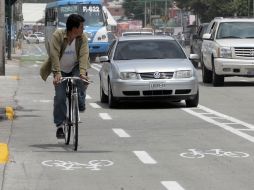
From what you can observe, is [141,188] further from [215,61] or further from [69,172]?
[215,61]

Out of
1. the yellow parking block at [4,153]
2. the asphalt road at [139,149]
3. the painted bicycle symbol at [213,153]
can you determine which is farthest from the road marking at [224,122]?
the yellow parking block at [4,153]

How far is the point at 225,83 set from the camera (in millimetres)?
26281

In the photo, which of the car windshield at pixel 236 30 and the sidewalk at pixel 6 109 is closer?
the sidewalk at pixel 6 109

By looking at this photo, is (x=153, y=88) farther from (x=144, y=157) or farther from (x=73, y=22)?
(x=144, y=157)

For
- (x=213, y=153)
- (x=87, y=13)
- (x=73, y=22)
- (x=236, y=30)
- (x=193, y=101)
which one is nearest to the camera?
(x=213, y=153)

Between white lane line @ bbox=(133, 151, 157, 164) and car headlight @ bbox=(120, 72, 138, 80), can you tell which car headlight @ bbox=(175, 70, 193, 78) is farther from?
white lane line @ bbox=(133, 151, 157, 164)

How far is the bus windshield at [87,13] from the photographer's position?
1690 inches

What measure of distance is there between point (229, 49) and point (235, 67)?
1.79ft

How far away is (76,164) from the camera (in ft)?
33.6

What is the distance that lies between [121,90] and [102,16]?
2665 centimetres

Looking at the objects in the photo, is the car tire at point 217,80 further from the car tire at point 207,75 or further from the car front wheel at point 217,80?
the car tire at point 207,75

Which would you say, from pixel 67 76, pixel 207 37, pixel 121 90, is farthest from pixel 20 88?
pixel 67 76

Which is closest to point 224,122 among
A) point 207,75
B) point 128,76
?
point 128,76

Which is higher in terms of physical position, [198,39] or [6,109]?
[198,39]
